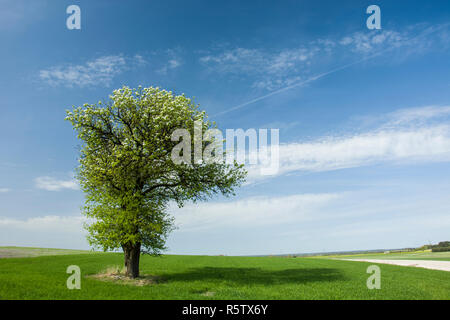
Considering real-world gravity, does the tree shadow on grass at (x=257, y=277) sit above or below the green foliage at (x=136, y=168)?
below

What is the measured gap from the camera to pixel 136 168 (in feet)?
90.0

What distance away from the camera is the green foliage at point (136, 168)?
26.5 meters

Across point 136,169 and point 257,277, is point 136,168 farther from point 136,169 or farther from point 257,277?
point 257,277

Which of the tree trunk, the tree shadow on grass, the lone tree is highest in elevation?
the lone tree

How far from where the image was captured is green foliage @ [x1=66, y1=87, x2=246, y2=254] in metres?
26.5

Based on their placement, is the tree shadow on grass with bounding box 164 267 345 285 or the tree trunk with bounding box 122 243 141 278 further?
the tree shadow on grass with bounding box 164 267 345 285

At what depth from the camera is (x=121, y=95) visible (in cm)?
2844

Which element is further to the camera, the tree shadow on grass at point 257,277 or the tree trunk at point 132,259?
the tree shadow on grass at point 257,277

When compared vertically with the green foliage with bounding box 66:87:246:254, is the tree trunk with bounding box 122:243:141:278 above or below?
below
